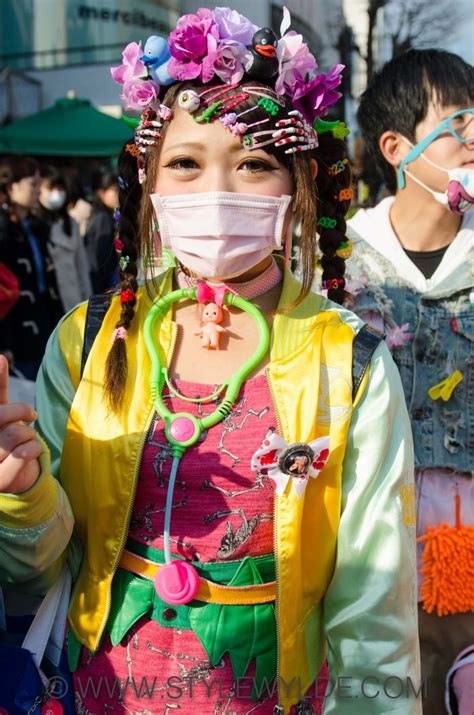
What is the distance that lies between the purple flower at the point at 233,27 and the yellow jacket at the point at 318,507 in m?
0.71

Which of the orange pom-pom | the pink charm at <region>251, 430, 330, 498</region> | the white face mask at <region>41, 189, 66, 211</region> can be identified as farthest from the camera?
the white face mask at <region>41, 189, 66, 211</region>

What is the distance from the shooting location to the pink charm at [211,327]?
196 centimetres

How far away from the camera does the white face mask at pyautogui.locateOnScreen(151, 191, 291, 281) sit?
6.05 ft

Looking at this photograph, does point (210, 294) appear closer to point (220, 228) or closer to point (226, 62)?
point (220, 228)

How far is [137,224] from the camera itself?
2.13m

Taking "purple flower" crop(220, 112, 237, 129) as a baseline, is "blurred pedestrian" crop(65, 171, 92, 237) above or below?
below

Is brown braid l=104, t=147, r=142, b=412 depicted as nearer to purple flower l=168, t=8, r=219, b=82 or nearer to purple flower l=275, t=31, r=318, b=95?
purple flower l=168, t=8, r=219, b=82

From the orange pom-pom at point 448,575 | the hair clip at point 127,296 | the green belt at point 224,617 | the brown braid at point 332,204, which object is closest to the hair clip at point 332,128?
the brown braid at point 332,204

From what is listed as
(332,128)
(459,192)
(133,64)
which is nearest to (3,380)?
(133,64)

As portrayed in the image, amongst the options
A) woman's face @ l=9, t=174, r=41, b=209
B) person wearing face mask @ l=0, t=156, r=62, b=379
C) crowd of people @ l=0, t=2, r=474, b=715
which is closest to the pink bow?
crowd of people @ l=0, t=2, r=474, b=715

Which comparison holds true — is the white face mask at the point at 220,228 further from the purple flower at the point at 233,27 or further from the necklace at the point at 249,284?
the purple flower at the point at 233,27

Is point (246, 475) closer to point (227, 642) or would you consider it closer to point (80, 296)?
point (227, 642)

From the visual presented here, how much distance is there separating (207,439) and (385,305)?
1.32m

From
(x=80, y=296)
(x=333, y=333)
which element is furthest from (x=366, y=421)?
(x=80, y=296)
